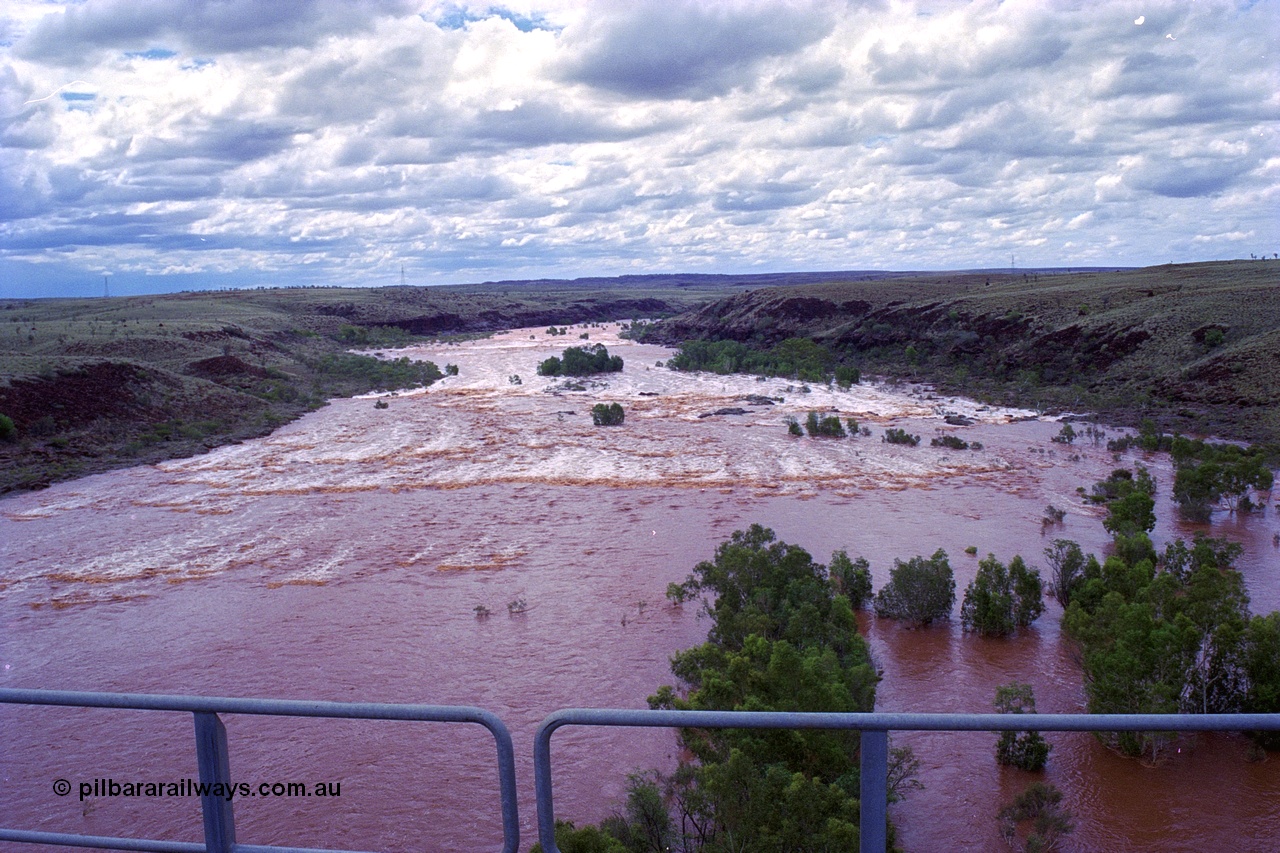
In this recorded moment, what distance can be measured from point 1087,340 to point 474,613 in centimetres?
3100

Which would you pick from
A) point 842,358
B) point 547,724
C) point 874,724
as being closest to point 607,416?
point 842,358

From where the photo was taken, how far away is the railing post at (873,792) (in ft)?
8.79

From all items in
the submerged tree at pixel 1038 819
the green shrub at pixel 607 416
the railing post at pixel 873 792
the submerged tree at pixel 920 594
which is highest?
the railing post at pixel 873 792

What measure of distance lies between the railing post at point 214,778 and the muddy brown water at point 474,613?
4619 mm

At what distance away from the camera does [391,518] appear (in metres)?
17.6

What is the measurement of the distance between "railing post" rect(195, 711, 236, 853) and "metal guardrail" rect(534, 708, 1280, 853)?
3.33 ft

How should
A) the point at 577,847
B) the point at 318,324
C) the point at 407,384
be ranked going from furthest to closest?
the point at 318,324, the point at 407,384, the point at 577,847

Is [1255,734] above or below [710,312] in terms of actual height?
below

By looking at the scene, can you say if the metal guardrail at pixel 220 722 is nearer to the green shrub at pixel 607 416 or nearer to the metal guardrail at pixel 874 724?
the metal guardrail at pixel 874 724

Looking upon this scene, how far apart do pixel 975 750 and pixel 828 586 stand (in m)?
3.34

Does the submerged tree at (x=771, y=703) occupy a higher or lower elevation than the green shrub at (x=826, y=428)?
lower

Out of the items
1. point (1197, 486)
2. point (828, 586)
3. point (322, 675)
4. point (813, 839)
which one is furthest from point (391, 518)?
point (1197, 486)

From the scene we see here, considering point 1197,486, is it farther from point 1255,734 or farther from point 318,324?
point 318,324

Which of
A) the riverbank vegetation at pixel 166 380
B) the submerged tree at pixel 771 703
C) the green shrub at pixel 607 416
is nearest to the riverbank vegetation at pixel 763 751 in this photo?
the submerged tree at pixel 771 703
